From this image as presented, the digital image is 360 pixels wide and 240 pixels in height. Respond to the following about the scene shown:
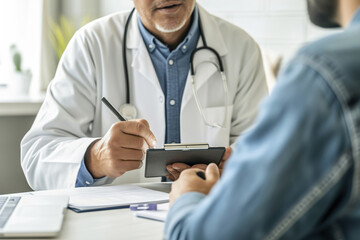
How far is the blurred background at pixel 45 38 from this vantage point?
2.71m

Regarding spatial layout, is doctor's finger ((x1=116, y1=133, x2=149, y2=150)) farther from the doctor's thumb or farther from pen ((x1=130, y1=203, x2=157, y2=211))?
the doctor's thumb

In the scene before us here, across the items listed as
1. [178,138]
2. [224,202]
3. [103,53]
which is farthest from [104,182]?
[224,202]

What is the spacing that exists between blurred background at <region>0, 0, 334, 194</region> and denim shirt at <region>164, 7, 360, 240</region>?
1978 mm

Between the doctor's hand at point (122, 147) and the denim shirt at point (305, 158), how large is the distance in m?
0.91

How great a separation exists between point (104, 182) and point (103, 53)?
0.49m

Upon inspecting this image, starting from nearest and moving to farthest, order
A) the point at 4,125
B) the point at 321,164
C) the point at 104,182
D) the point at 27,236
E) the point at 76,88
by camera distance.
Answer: the point at 321,164
the point at 27,236
the point at 104,182
the point at 76,88
the point at 4,125

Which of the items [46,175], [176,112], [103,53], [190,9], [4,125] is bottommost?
[4,125]

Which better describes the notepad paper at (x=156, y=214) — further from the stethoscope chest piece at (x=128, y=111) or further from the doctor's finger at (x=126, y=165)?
the stethoscope chest piece at (x=128, y=111)

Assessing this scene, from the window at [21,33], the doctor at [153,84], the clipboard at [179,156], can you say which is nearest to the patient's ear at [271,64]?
the doctor at [153,84]

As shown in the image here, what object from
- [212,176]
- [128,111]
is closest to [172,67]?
[128,111]

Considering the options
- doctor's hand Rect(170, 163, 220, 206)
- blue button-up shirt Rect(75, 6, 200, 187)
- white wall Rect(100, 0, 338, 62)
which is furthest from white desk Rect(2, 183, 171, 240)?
white wall Rect(100, 0, 338, 62)

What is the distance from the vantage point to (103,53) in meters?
2.00

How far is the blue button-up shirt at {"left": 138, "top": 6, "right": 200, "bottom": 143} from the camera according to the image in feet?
6.56

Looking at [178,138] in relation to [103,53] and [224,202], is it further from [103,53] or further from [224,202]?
[224,202]
